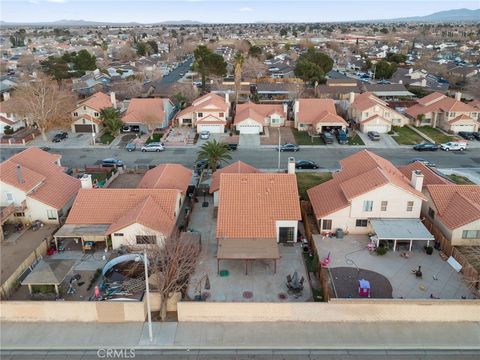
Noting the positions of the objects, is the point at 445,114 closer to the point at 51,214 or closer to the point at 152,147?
the point at 152,147

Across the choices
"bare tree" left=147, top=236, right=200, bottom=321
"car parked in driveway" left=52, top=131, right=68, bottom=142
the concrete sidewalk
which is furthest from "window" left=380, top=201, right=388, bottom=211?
"car parked in driveway" left=52, top=131, right=68, bottom=142

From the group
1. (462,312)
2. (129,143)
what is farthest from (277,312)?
(129,143)

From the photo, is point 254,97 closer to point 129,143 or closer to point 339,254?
point 129,143

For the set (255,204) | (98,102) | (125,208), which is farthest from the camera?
(98,102)

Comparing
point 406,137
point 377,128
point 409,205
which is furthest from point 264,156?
point 409,205

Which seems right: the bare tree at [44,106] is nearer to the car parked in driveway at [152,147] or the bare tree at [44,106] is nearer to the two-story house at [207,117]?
the car parked in driveway at [152,147]

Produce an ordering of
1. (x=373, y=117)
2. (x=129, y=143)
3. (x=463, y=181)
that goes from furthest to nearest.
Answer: (x=373, y=117) < (x=129, y=143) < (x=463, y=181)
